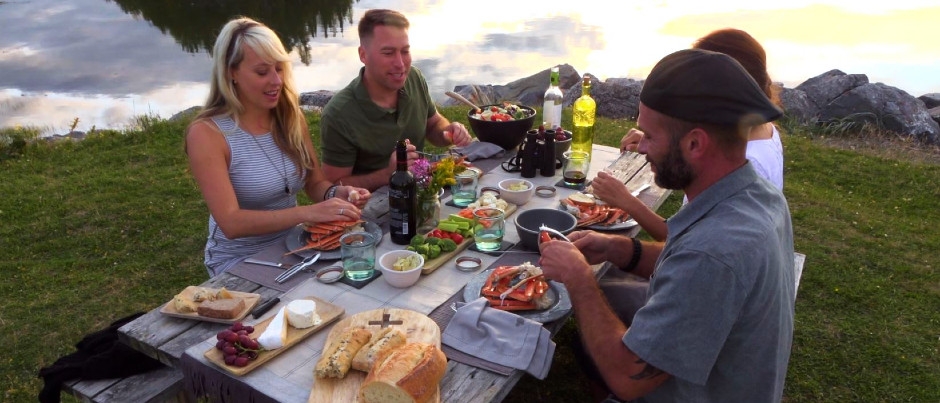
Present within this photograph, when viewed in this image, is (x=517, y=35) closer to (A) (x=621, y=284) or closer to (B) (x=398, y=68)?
(B) (x=398, y=68)

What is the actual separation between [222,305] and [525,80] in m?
9.24

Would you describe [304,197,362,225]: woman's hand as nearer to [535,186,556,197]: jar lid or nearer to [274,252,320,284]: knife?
[274,252,320,284]: knife

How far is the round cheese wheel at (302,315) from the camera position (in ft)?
7.20

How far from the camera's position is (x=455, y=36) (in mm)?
15312

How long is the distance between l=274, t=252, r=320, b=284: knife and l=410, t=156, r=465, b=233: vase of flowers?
526 millimetres

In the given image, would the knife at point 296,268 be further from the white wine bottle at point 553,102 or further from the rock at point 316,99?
the rock at point 316,99

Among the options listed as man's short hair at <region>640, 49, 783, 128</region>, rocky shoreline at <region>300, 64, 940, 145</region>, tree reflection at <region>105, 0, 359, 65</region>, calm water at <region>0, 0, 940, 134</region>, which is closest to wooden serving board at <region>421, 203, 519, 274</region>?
man's short hair at <region>640, 49, 783, 128</region>

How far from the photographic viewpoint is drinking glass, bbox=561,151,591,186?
3.63m

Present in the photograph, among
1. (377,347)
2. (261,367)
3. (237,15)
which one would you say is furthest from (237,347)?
(237,15)

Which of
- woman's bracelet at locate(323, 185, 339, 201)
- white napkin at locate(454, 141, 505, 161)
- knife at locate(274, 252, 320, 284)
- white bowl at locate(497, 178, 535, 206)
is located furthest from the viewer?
white napkin at locate(454, 141, 505, 161)

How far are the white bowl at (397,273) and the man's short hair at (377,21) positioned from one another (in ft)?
6.29

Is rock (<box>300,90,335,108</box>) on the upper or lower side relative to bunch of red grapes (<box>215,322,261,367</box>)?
lower

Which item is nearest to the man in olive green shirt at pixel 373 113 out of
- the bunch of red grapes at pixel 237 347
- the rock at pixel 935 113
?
the bunch of red grapes at pixel 237 347

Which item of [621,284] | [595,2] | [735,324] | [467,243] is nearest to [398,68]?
[467,243]
